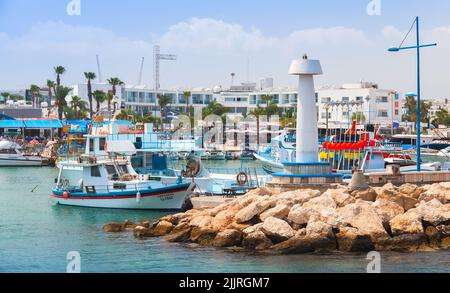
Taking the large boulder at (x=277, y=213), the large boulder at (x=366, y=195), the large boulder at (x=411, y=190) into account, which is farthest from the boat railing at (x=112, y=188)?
the large boulder at (x=411, y=190)

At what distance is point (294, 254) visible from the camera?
26.9m

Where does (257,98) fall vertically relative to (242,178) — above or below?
above

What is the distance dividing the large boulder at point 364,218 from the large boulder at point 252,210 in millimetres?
2767

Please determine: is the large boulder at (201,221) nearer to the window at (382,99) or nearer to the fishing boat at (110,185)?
the fishing boat at (110,185)

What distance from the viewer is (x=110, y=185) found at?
42125 millimetres

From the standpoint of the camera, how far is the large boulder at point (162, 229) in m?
31.0

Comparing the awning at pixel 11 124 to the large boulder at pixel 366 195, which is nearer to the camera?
the large boulder at pixel 366 195

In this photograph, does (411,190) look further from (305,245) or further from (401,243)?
(305,245)

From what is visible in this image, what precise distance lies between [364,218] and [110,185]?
17512 mm

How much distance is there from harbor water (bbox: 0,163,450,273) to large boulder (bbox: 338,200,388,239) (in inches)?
48.8

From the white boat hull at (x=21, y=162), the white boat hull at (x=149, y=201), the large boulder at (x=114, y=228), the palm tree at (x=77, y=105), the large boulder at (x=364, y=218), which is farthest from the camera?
the palm tree at (x=77, y=105)

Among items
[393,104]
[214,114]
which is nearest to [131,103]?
[214,114]

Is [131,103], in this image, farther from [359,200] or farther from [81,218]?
[359,200]

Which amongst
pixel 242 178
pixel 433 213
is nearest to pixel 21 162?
pixel 242 178
